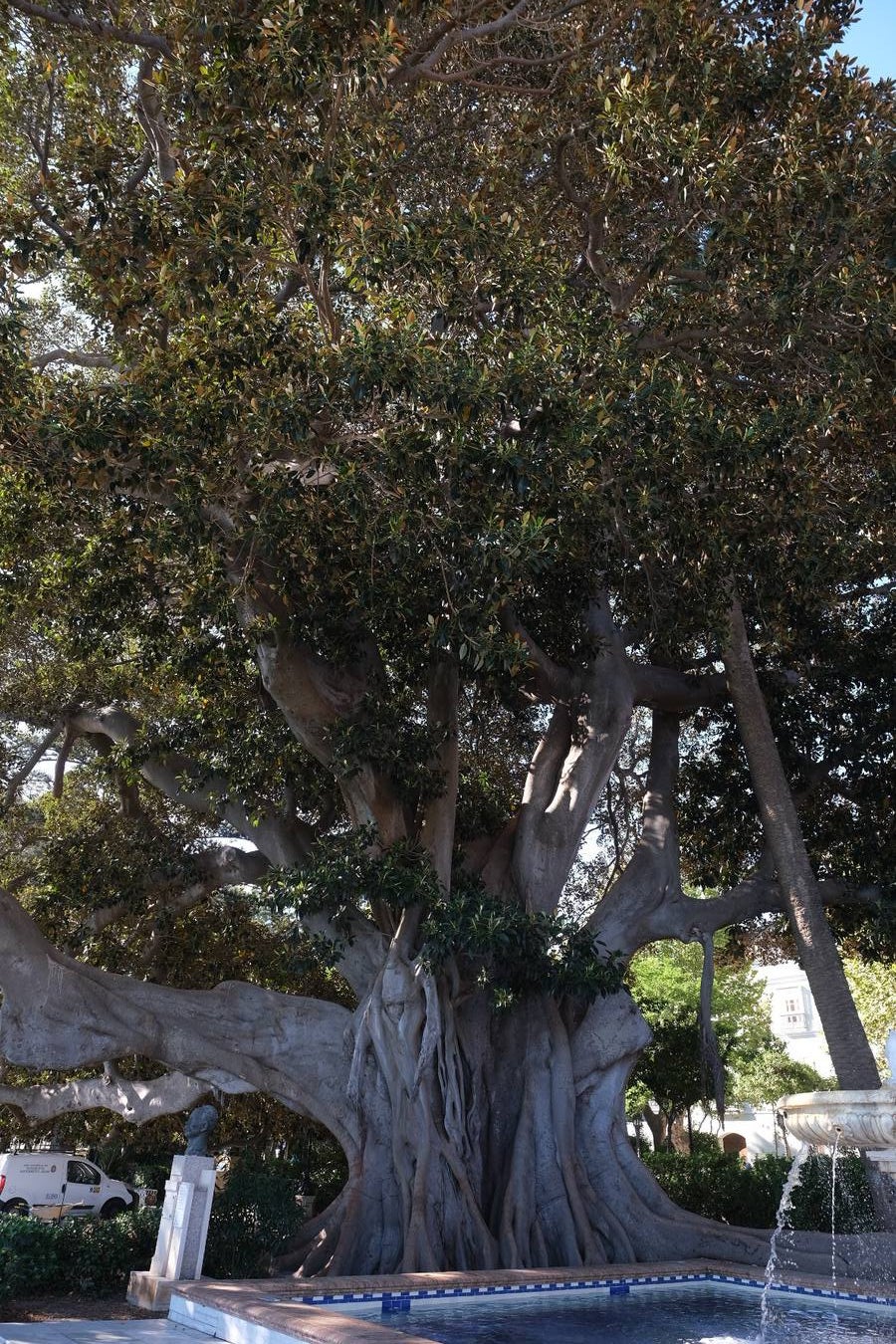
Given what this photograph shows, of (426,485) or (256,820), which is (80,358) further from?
(256,820)

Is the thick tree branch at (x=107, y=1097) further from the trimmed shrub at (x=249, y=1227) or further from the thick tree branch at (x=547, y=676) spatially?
the thick tree branch at (x=547, y=676)

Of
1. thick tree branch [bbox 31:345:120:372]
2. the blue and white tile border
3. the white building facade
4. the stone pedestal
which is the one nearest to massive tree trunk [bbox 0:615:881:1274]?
the blue and white tile border

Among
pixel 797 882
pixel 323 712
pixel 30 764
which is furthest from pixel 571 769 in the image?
pixel 30 764

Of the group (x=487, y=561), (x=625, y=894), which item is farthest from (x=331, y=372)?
(x=625, y=894)

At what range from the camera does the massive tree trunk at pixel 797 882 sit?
420 inches

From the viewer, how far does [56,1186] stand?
52.9 ft

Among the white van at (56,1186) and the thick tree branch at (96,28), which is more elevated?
the thick tree branch at (96,28)

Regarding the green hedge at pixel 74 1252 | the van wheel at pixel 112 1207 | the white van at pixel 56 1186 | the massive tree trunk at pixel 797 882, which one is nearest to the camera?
the green hedge at pixel 74 1252

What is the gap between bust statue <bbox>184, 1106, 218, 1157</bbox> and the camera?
9.79 m

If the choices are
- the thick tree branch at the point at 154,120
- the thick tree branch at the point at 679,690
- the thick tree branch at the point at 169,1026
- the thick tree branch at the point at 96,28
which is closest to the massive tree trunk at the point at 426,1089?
the thick tree branch at the point at 169,1026

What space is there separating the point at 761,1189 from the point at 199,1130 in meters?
8.86

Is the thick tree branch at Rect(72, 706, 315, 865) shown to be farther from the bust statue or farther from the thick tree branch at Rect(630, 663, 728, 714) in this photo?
the thick tree branch at Rect(630, 663, 728, 714)

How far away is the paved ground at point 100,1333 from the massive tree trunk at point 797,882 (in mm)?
6232

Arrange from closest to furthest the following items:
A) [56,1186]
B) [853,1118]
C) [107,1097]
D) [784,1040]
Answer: [853,1118], [107,1097], [56,1186], [784,1040]
